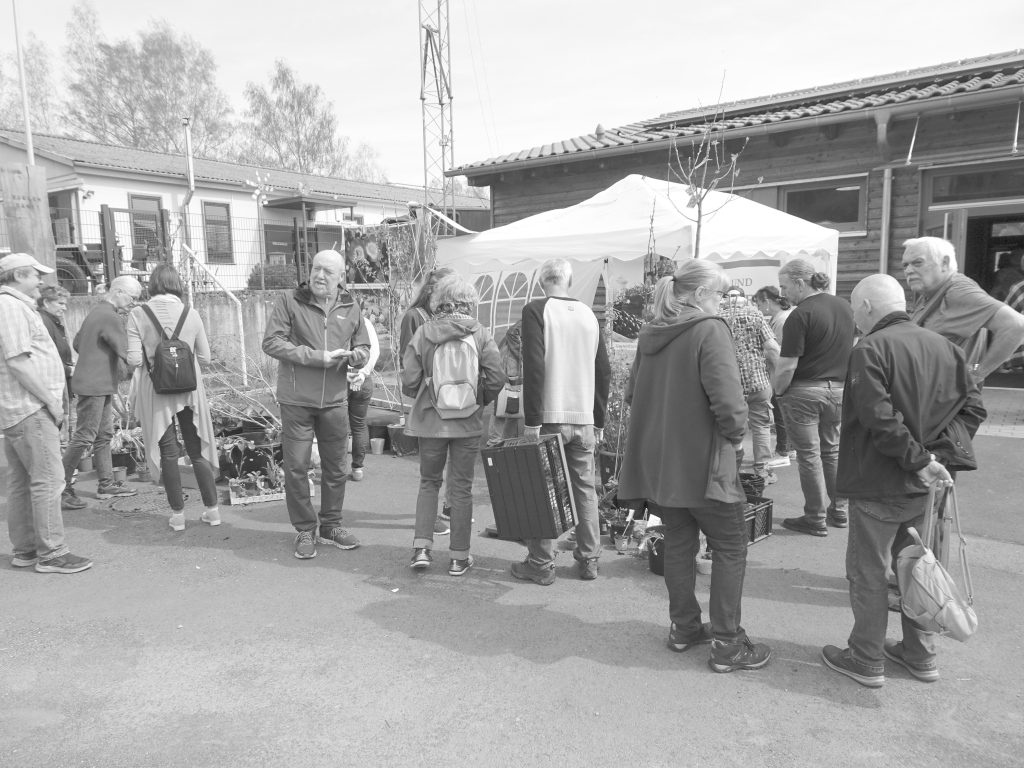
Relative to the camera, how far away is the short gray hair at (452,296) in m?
4.11

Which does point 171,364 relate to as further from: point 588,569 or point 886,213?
point 886,213

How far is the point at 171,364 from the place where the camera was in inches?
191

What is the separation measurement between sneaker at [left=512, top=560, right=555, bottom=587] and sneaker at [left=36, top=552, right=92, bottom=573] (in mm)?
2628

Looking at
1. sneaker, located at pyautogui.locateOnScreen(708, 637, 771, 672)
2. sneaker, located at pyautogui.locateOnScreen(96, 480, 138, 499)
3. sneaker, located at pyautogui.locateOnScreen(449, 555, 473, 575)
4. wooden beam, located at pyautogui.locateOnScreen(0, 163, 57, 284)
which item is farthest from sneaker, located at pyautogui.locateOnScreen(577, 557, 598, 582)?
wooden beam, located at pyautogui.locateOnScreen(0, 163, 57, 284)

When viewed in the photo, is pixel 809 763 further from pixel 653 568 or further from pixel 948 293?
pixel 948 293

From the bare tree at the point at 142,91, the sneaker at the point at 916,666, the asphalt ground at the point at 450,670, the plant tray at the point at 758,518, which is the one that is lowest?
the asphalt ground at the point at 450,670

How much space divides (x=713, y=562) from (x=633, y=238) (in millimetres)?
4461

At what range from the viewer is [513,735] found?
8.83 ft

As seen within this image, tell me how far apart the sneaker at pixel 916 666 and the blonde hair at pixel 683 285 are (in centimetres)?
169

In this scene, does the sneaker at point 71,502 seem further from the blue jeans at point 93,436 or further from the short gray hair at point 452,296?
the short gray hair at point 452,296

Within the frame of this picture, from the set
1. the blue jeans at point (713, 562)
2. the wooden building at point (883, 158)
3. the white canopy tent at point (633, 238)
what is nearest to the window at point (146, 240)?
the wooden building at point (883, 158)

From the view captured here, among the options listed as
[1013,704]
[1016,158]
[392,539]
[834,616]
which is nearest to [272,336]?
[392,539]

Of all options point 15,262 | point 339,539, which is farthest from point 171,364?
point 339,539

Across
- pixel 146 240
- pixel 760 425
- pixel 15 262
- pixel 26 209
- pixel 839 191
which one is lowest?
pixel 760 425
